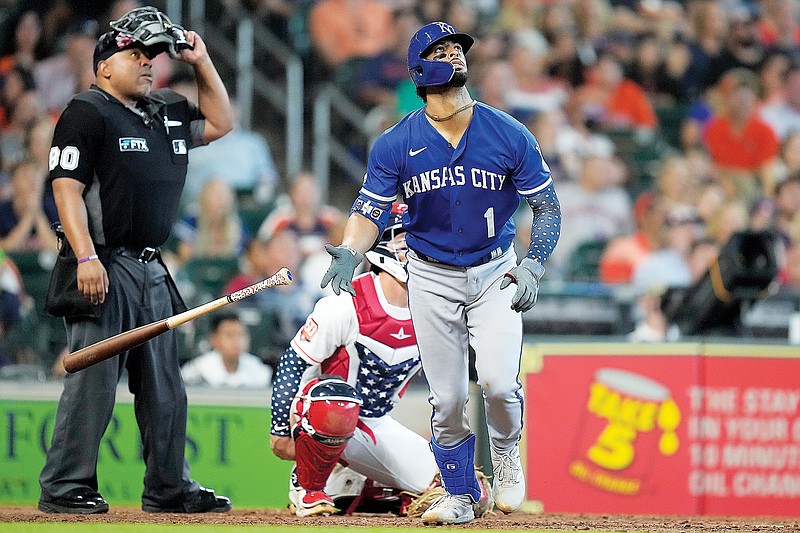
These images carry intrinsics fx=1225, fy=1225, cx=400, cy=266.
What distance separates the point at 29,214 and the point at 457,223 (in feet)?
16.9

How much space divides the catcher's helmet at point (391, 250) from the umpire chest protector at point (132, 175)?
88cm

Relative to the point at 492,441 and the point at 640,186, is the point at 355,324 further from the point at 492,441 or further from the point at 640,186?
the point at 640,186

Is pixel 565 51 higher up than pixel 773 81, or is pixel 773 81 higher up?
pixel 565 51

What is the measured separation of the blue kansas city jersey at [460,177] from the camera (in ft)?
15.0

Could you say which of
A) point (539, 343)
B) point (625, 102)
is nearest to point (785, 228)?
point (625, 102)

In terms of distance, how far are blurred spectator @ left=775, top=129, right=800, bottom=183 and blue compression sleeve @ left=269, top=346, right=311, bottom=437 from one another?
728 cm

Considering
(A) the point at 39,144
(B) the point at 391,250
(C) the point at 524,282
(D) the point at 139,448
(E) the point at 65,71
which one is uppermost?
(E) the point at 65,71

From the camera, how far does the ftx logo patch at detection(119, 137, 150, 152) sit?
4.96 metres

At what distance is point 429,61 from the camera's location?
4.51 m

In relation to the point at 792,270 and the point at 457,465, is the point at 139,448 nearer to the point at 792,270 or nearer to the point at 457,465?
the point at 457,465

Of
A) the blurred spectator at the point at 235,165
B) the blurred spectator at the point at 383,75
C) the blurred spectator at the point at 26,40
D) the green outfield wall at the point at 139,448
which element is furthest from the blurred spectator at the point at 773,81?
the green outfield wall at the point at 139,448

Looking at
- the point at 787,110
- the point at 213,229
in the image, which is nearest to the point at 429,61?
the point at 213,229

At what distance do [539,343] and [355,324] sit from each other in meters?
1.99

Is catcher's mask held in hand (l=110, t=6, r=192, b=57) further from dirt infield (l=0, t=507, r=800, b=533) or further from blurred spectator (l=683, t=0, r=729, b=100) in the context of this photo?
blurred spectator (l=683, t=0, r=729, b=100)
